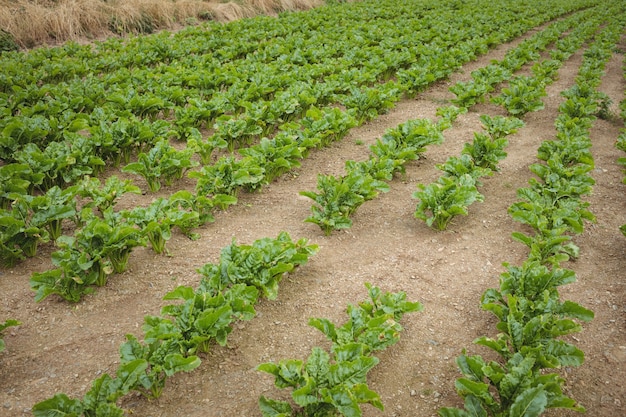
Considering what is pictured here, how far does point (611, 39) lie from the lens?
55.0 ft

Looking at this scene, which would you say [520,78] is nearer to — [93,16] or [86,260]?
[86,260]

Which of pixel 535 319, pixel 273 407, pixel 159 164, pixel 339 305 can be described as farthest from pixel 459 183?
pixel 159 164

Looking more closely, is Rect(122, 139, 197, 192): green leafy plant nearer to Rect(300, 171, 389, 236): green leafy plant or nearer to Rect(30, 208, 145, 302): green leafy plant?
Rect(30, 208, 145, 302): green leafy plant

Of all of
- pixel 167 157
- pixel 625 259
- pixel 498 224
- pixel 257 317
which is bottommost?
pixel 625 259

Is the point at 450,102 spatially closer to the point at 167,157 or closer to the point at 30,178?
the point at 167,157

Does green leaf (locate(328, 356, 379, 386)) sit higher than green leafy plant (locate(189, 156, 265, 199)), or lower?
lower

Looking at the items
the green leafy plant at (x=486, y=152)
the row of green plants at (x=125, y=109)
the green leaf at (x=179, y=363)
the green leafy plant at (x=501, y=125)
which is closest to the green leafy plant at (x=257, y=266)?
the green leaf at (x=179, y=363)

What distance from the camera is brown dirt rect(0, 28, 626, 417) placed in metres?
3.63

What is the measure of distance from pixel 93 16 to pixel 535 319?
17.9m

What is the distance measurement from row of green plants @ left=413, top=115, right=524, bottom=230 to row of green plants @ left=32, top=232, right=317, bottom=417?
1.77m

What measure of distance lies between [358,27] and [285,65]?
7174 mm

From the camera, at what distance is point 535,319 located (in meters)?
3.61

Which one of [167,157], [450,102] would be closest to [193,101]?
[167,157]

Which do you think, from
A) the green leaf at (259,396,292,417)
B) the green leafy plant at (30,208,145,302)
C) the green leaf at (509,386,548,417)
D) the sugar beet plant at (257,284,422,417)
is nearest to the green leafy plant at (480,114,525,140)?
the sugar beet plant at (257,284,422,417)
